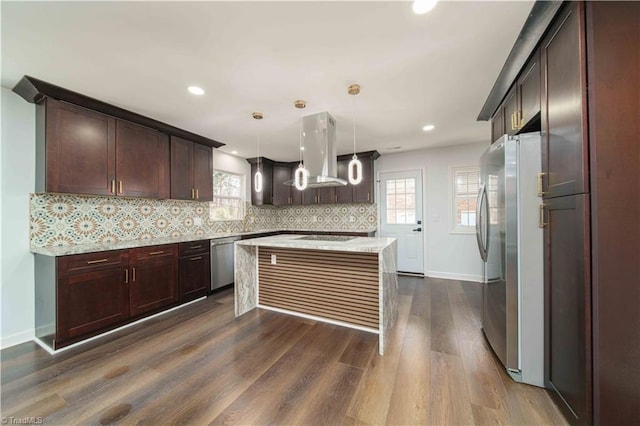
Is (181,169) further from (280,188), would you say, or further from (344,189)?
(344,189)

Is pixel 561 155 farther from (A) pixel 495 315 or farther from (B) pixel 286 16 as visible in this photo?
(B) pixel 286 16

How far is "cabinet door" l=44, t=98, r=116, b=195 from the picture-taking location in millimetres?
2243

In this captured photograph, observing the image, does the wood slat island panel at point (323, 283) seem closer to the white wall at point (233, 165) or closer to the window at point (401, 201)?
the white wall at point (233, 165)

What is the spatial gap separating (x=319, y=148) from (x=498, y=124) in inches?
79.1

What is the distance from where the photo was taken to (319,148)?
2918mm

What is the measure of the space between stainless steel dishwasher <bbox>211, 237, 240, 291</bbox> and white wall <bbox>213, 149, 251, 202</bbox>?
1427 millimetres

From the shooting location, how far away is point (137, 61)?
1.85 metres

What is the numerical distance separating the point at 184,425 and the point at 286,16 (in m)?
2.48

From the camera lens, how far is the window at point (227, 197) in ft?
14.5

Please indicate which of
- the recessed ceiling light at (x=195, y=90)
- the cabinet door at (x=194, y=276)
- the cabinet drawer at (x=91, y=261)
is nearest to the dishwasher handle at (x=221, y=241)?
the cabinet door at (x=194, y=276)

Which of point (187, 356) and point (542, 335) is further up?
point (542, 335)

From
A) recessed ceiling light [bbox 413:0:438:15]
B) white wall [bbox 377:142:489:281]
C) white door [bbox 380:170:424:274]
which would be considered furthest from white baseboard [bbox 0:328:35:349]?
white wall [bbox 377:142:489:281]

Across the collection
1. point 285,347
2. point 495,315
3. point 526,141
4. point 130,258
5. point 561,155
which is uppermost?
point 526,141

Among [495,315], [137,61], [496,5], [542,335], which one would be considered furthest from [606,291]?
[137,61]
